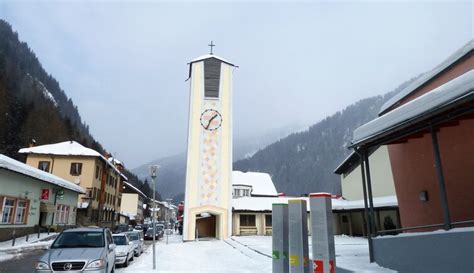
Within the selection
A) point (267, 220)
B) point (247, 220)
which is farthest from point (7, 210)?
point (267, 220)

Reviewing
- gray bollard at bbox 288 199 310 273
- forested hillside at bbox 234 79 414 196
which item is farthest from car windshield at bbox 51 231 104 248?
forested hillside at bbox 234 79 414 196

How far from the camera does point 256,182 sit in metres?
56.7

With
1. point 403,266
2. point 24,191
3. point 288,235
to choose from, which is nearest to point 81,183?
point 24,191

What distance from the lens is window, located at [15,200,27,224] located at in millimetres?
26781

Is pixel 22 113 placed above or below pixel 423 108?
above

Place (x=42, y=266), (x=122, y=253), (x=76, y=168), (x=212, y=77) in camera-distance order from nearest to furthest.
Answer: (x=42, y=266)
(x=122, y=253)
(x=212, y=77)
(x=76, y=168)

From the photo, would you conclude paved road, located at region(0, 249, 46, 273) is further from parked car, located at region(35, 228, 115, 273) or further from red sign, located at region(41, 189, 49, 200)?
red sign, located at region(41, 189, 49, 200)

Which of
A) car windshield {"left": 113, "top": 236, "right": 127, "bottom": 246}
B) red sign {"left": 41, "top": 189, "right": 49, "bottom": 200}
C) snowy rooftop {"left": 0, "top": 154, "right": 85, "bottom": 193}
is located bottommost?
car windshield {"left": 113, "top": 236, "right": 127, "bottom": 246}

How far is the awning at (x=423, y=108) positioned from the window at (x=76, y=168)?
41.1m

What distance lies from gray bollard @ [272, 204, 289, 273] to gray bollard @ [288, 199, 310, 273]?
1.99 ft

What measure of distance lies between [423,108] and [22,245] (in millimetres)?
25148

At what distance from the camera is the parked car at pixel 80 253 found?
991 centimetres

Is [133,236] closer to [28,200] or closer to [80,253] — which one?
[28,200]

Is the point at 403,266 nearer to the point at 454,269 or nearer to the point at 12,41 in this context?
the point at 454,269
